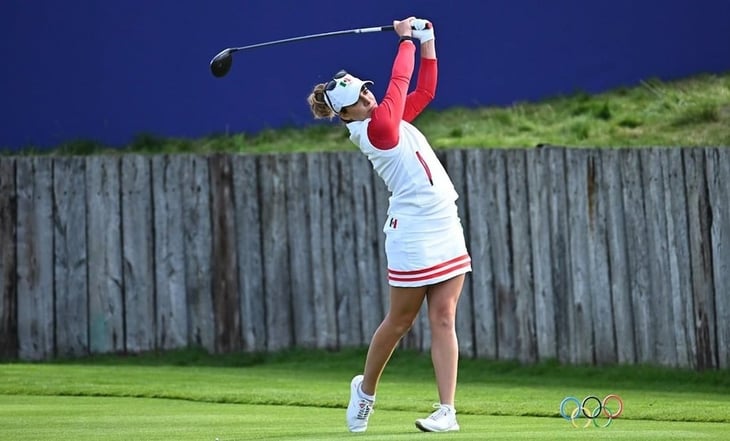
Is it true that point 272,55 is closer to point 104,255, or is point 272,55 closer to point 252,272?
point 252,272

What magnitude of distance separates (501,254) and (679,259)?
1.55 metres

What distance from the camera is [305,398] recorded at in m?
9.88

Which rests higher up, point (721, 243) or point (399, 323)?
point (721, 243)

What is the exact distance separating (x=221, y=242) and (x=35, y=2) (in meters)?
3.24

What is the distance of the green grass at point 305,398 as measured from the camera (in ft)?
24.0

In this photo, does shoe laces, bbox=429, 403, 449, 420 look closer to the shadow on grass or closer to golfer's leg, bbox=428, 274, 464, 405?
golfer's leg, bbox=428, 274, 464, 405

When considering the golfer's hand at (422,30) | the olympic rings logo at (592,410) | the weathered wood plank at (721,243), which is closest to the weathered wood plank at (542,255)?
the weathered wood plank at (721,243)

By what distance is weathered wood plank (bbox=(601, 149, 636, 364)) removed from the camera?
1186 cm

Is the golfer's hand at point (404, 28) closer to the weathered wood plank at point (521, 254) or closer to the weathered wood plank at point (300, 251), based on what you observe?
the weathered wood plank at point (521, 254)

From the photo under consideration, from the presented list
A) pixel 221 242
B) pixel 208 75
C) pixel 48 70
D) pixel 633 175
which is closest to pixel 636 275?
pixel 633 175

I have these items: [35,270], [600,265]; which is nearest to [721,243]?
[600,265]

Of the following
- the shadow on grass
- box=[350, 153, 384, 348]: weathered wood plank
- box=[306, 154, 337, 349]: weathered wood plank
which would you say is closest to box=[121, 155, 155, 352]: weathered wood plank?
the shadow on grass

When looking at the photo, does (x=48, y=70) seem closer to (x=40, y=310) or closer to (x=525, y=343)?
(x=40, y=310)

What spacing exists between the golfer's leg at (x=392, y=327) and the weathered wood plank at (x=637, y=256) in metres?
4.93
